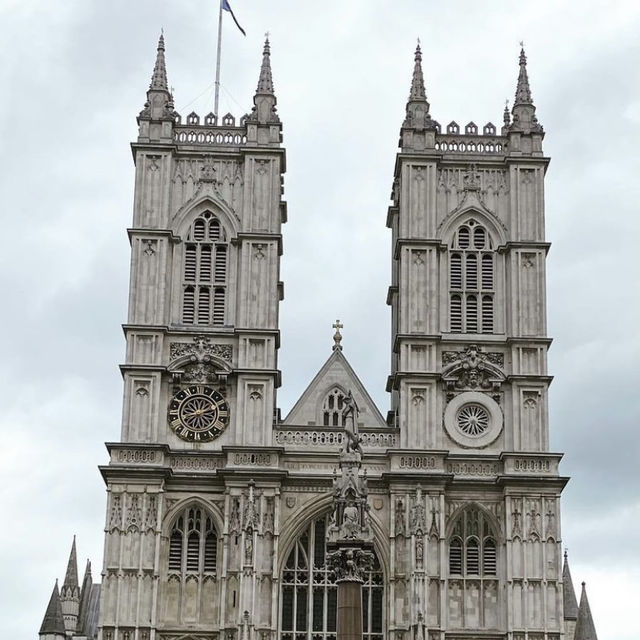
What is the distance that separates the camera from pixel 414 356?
52469 millimetres

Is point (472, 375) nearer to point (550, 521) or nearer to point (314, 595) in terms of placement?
point (550, 521)

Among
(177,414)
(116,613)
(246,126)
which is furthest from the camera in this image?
(246,126)

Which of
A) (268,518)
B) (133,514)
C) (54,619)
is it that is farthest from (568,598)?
(133,514)

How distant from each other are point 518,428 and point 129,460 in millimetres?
12683

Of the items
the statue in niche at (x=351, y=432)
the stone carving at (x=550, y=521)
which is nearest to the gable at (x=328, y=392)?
the stone carving at (x=550, y=521)

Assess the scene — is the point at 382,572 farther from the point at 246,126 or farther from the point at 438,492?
the point at 246,126

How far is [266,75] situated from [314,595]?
18642mm

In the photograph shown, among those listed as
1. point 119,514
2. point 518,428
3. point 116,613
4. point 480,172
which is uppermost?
point 480,172

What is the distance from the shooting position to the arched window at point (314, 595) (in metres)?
49.8

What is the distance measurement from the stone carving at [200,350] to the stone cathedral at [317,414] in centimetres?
6

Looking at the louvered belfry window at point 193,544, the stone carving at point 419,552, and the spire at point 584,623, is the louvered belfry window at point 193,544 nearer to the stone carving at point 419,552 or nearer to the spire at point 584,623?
the stone carving at point 419,552

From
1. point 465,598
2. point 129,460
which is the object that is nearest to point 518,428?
point 465,598

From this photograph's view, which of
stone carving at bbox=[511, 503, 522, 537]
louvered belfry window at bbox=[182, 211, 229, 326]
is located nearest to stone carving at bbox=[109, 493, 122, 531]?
louvered belfry window at bbox=[182, 211, 229, 326]

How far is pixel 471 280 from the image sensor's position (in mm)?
53938
